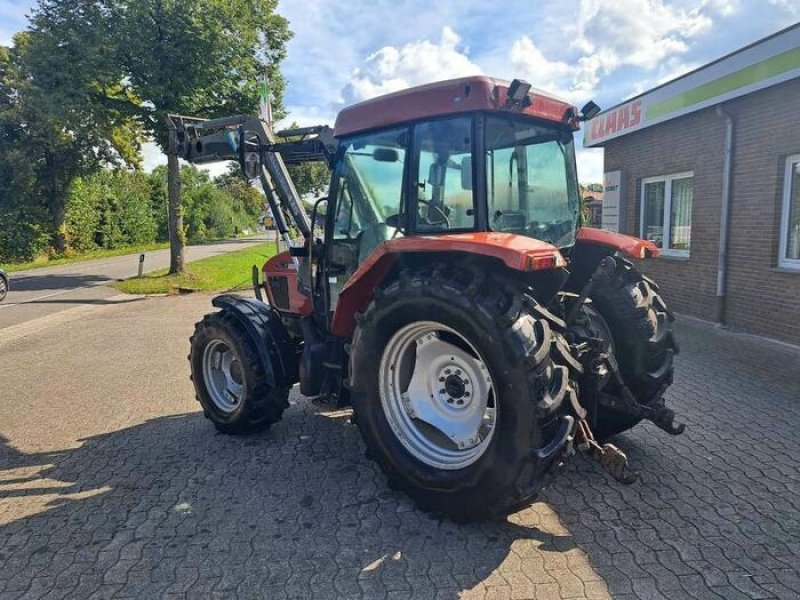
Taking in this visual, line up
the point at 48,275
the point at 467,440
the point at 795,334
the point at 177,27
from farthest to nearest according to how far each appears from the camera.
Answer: the point at 48,275, the point at 177,27, the point at 795,334, the point at 467,440

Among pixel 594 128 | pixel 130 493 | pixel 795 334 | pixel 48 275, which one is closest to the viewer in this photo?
pixel 130 493

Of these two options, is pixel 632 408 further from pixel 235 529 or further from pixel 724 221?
pixel 724 221

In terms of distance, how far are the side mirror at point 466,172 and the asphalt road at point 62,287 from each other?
422 inches

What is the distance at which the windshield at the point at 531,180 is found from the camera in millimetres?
3260

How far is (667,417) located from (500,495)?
1.33 meters

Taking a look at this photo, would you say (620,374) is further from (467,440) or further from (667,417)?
(467,440)

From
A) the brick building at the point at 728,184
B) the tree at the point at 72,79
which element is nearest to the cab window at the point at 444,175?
the brick building at the point at 728,184

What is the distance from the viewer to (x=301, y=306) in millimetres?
4508

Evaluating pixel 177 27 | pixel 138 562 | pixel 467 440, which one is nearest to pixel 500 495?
pixel 467 440

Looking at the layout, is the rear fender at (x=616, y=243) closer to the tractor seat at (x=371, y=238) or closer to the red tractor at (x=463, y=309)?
the red tractor at (x=463, y=309)

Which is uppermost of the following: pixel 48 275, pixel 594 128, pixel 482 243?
pixel 594 128

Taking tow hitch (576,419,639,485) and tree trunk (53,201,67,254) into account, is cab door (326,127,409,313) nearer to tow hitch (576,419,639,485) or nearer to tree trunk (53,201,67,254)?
tow hitch (576,419,639,485)

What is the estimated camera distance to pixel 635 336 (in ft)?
12.0

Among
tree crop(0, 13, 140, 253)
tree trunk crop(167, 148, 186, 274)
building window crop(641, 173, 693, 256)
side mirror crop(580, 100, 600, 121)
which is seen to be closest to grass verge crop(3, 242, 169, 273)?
tree crop(0, 13, 140, 253)
